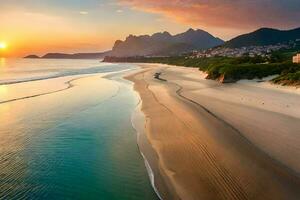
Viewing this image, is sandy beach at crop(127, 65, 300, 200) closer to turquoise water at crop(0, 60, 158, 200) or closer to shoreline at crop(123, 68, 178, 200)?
shoreline at crop(123, 68, 178, 200)

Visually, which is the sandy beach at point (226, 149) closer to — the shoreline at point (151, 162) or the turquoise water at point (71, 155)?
the shoreline at point (151, 162)

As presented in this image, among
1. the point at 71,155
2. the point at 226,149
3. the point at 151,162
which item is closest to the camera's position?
the point at 151,162

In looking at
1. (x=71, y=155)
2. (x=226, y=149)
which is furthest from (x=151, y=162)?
(x=71, y=155)

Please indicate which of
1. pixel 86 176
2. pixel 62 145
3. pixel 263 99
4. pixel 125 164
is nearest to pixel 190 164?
pixel 125 164

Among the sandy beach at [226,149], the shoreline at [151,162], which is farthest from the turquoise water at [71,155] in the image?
the sandy beach at [226,149]

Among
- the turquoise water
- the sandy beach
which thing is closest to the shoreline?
the sandy beach

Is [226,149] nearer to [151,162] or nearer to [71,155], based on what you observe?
[151,162]

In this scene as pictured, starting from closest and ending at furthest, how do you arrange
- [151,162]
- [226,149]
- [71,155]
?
1. [151,162]
2. [226,149]
3. [71,155]
